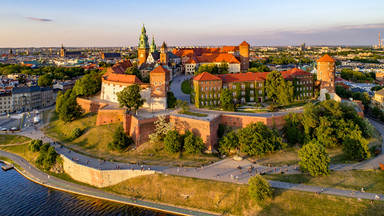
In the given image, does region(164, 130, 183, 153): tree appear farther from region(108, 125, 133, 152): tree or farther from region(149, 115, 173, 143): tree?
region(108, 125, 133, 152): tree

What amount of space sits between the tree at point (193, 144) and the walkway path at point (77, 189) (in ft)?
35.2

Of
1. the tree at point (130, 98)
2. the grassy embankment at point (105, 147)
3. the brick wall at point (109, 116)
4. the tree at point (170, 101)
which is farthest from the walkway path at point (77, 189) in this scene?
the tree at point (170, 101)

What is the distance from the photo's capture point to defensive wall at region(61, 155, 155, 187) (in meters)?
42.0

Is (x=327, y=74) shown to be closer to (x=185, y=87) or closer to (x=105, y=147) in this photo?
(x=185, y=87)

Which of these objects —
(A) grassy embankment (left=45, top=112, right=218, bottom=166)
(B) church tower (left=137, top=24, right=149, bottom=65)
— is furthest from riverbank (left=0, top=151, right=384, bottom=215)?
(B) church tower (left=137, top=24, right=149, bottom=65)

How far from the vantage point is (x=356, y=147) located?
143 ft

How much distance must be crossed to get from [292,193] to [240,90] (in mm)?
30067

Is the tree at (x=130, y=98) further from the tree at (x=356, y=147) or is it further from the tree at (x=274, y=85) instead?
the tree at (x=356, y=147)

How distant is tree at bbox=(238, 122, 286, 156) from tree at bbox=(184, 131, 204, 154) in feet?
21.7

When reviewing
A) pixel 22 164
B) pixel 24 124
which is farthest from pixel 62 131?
pixel 24 124

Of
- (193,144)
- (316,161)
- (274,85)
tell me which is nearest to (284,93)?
(274,85)

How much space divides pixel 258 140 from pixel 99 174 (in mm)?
25357

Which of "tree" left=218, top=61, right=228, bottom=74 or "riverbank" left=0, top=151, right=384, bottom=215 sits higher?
"tree" left=218, top=61, right=228, bottom=74

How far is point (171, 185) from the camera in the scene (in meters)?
39.3
